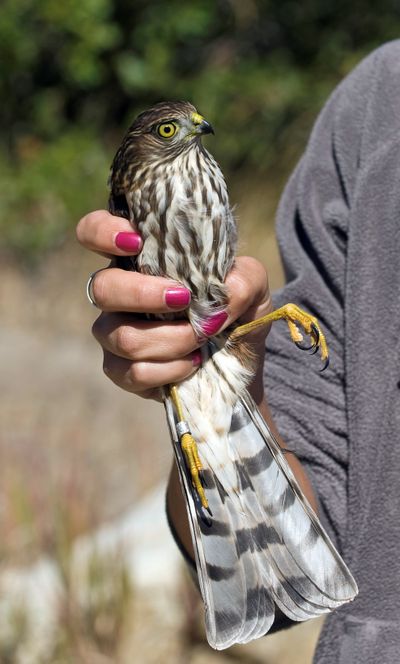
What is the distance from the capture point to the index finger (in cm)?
190

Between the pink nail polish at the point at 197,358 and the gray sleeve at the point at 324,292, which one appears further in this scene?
the gray sleeve at the point at 324,292

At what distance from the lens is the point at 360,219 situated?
7.02 feet

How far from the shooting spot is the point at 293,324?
1990mm

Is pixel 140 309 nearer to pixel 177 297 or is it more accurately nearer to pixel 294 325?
pixel 177 297

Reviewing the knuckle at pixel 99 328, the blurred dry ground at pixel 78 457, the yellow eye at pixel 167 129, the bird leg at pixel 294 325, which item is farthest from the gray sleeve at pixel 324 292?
the blurred dry ground at pixel 78 457

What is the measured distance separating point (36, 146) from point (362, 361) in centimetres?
830

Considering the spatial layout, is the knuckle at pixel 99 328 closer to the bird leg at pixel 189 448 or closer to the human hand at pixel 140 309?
the human hand at pixel 140 309

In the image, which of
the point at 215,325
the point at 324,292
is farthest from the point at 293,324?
the point at 324,292

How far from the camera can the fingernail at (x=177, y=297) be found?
185cm

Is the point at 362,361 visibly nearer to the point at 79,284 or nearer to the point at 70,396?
the point at 70,396

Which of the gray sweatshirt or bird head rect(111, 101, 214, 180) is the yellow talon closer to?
the gray sweatshirt

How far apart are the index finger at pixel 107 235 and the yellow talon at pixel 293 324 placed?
0.26 meters

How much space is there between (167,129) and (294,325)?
0.49 metres

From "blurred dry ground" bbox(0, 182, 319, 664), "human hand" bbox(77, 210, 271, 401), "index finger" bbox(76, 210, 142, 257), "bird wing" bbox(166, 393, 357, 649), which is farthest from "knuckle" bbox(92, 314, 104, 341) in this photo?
"blurred dry ground" bbox(0, 182, 319, 664)
